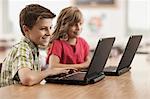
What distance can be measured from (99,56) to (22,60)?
0.39m

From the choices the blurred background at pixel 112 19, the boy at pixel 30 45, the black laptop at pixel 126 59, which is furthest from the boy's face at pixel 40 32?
the blurred background at pixel 112 19

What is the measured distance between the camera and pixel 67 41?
2449mm

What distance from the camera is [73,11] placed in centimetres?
236

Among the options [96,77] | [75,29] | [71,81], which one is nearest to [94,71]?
[96,77]

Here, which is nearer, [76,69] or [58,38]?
[76,69]

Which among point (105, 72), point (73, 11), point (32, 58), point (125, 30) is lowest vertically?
point (125, 30)

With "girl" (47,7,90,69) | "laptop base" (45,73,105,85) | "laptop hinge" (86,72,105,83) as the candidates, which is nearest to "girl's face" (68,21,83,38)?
"girl" (47,7,90,69)

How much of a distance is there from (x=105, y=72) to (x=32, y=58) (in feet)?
1.58

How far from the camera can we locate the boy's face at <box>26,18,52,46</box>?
1855 mm

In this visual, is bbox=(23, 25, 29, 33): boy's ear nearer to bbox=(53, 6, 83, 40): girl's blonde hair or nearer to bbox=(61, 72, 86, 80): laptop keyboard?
bbox=(61, 72, 86, 80): laptop keyboard

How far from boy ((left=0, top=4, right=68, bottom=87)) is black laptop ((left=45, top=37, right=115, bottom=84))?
6cm

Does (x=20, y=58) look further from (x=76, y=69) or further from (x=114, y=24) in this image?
(x=114, y=24)

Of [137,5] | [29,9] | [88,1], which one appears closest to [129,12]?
[137,5]

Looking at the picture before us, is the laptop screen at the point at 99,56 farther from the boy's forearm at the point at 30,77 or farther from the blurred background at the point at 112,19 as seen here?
the blurred background at the point at 112,19
